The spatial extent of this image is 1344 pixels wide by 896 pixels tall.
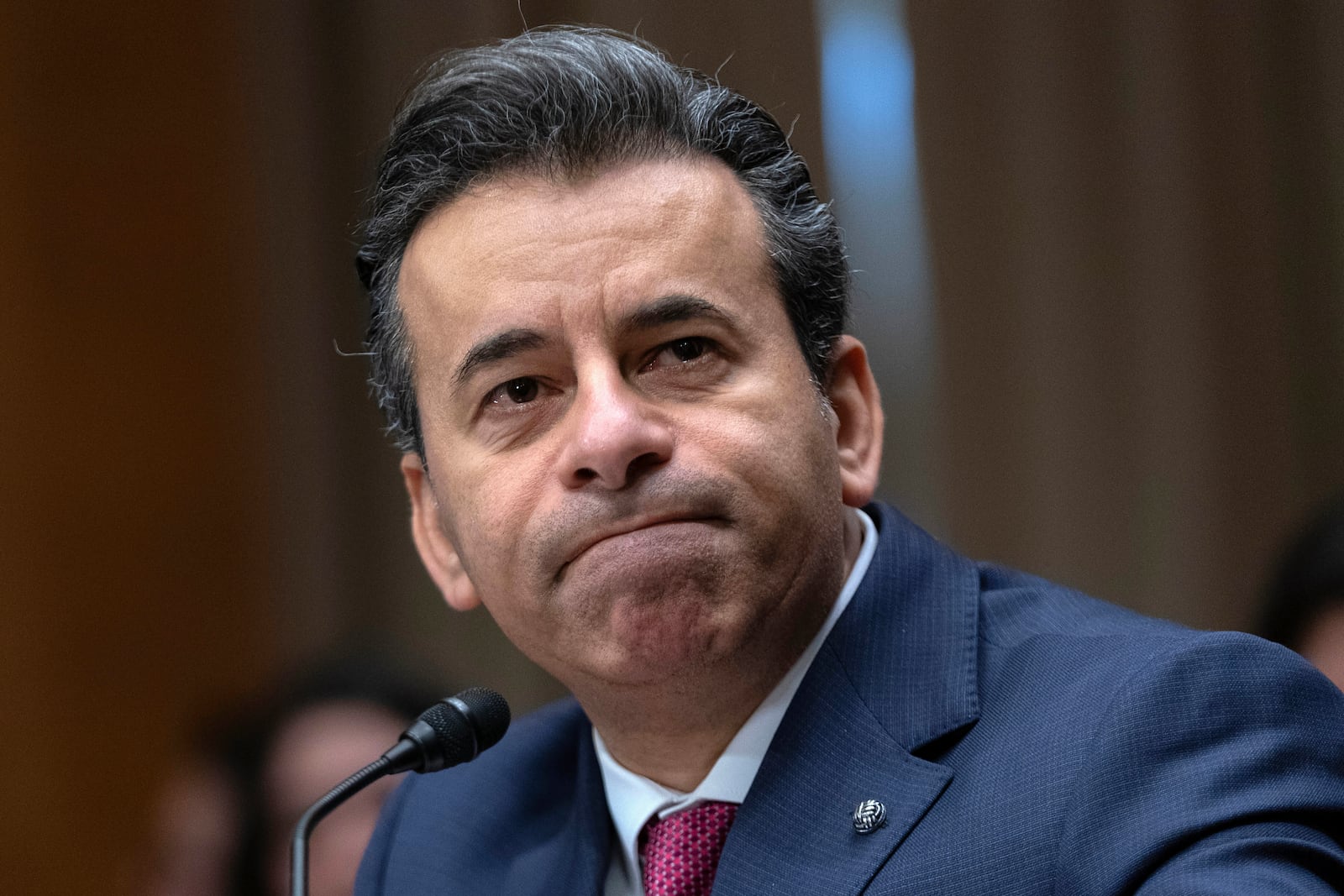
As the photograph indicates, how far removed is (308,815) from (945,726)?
2.00ft

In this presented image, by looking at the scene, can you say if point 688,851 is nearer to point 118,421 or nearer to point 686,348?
point 686,348

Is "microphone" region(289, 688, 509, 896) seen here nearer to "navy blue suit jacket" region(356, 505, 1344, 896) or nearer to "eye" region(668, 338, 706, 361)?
"navy blue suit jacket" region(356, 505, 1344, 896)

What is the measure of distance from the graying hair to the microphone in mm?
413

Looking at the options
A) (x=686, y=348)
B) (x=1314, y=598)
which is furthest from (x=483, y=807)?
(x=1314, y=598)

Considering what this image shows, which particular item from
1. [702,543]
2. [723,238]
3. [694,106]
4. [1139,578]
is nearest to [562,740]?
[702,543]

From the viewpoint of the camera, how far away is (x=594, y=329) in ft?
4.57

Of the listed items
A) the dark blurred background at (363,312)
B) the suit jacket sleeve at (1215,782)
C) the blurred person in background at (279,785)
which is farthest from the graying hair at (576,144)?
the dark blurred background at (363,312)

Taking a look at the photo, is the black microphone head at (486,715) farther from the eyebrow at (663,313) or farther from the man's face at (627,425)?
the eyebrow at (663,313)

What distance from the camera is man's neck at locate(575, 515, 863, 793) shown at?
4.68 ft

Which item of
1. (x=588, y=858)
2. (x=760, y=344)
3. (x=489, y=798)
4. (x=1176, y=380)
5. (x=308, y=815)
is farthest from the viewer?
(x=1176, y=380)

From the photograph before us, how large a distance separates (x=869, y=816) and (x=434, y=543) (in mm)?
697

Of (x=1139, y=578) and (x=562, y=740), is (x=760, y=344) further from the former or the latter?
(x=1139, y=578)

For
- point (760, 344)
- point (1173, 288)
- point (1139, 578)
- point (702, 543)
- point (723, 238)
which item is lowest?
point (1139, 578)

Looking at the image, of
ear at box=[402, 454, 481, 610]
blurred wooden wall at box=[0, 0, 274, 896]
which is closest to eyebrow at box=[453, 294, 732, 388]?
ear at box=[402, 454, 481, 610]
